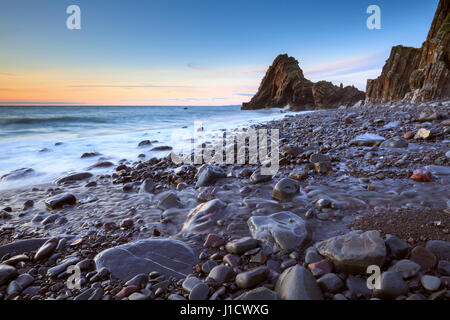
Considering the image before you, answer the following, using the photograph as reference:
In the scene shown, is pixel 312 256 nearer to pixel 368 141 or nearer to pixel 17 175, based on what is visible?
pixel 368 141

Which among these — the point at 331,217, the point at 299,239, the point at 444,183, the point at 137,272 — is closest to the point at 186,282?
the point at 137,272

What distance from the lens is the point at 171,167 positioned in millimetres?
5094

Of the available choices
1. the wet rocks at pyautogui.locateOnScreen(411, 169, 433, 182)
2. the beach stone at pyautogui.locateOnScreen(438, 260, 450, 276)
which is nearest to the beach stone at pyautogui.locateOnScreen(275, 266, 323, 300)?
the beach stone at pyautogui.locateOnScreen(438, 260, 450, 276)

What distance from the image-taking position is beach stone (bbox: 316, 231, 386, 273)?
1.48 meters

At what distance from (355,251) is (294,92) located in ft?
170

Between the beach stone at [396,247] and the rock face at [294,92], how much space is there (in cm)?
4632

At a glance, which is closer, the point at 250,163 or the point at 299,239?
the point at 299,239

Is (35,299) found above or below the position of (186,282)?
below

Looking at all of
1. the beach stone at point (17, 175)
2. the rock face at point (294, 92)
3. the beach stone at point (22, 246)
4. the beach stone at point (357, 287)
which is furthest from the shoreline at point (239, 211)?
the rock face at point (294, 92)

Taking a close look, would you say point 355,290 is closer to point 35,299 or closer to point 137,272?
point 137,272

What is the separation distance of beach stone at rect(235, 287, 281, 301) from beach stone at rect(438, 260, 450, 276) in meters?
1.08

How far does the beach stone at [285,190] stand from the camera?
291 centimetres

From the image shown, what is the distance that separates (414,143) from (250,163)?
→ 3.45 metres

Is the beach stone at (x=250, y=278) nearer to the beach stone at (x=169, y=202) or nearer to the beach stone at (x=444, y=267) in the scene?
the beach stone at (x=444, y=267)
